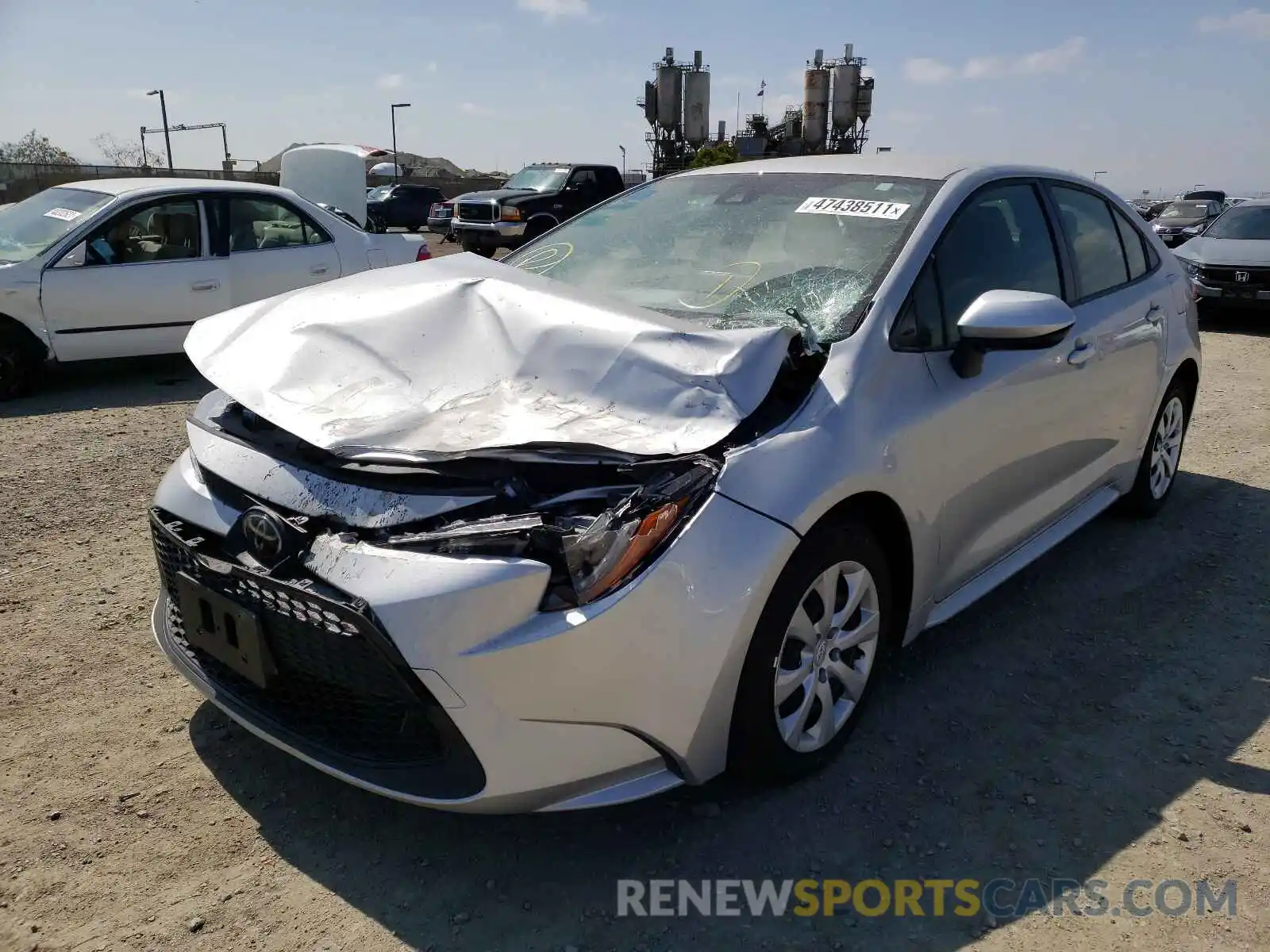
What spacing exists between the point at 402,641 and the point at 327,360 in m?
1.03

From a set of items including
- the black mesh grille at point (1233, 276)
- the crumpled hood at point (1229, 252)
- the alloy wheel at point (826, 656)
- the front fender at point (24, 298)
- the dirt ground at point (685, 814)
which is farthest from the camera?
the crumpled hood at point (1229, 252)

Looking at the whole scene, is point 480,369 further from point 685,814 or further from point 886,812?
point 886,812

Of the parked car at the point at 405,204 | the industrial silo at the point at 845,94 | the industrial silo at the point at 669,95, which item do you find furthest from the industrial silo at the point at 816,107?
the parked car at the point at 405,204

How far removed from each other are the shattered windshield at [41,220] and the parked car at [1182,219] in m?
19.4

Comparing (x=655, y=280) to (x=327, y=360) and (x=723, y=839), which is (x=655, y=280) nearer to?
(x=327, y=360)

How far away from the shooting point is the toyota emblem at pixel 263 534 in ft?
7.09

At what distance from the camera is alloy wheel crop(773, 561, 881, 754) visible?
2428 mm

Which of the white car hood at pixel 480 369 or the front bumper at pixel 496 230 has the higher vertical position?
the white car hood at pixel 480 369

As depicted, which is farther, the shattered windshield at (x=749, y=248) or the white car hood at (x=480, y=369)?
the shattered windshield at (x=749, y=248)

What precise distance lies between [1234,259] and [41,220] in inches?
472

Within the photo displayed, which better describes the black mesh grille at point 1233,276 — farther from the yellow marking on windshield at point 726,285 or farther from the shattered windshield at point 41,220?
the shattered windshield at point 41,220

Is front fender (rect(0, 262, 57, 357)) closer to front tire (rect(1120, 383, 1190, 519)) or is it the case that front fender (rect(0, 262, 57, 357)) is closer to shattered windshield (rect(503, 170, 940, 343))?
shattered windshield (rect(503, 170, 940, 343))

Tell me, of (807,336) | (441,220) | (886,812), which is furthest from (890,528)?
(441,220)

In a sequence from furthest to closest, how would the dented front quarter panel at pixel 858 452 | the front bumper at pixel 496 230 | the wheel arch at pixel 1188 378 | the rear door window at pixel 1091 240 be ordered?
the front bumper at pixel 496 230 < the wheel arch at pixel 1188 378 < the rear door window at pixel 1091 240 < the dented front quarter panel at pixel 858 452
